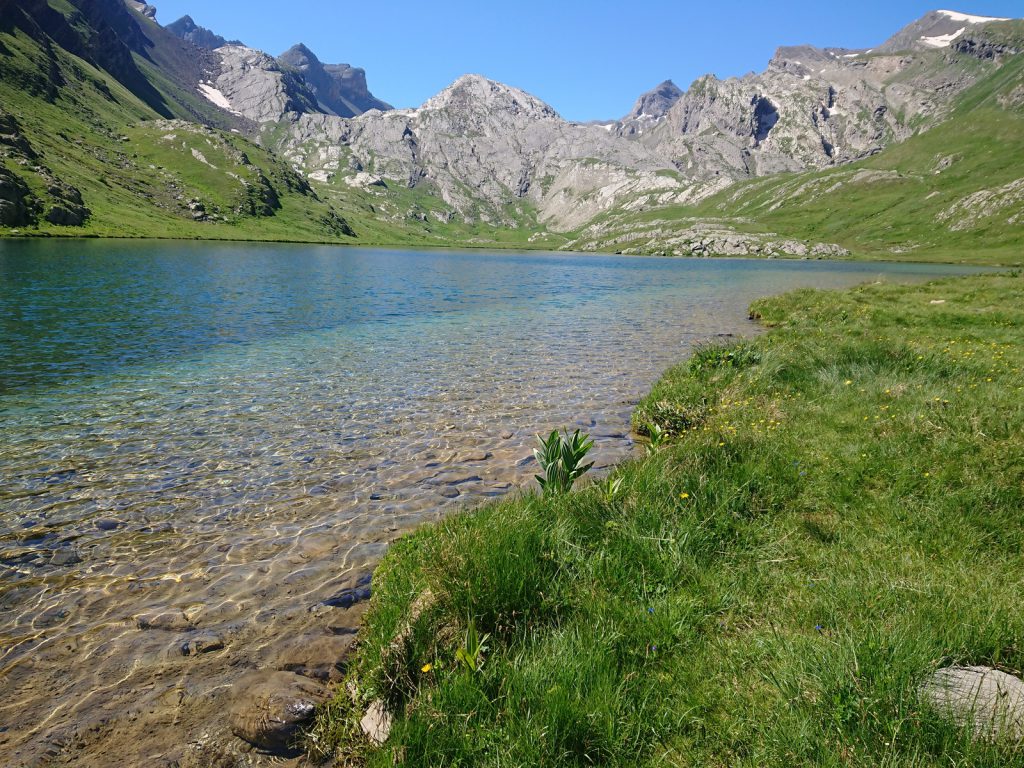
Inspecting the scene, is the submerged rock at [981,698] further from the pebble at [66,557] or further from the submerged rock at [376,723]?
the pebble at [66,557]

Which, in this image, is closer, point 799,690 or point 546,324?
point 799,690

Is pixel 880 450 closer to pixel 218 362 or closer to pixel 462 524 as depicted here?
pixel 462 524

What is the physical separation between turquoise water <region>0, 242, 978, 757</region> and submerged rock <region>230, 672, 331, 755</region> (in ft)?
1.42

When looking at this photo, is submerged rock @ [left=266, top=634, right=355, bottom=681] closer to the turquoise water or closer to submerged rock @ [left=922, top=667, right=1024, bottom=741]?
the turquoise water

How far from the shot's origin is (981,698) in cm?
380

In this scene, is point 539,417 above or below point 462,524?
below

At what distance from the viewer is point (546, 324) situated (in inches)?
1470

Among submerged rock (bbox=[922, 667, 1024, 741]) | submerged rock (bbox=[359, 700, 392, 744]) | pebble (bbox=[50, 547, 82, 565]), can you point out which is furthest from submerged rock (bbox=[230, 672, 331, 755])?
submerged rock (bbox=[922, 667, 1024, 741])

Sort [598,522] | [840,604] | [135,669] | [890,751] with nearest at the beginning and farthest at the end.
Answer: [890,751]
[840,604]
[135,669]
[598,522]

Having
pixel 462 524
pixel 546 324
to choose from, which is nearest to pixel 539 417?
pixel 462 524

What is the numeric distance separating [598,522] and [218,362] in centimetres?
2125

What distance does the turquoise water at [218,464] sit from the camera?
6641mm

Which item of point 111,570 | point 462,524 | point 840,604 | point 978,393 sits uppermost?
point 978,393

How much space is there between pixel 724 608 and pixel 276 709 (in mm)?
5060
